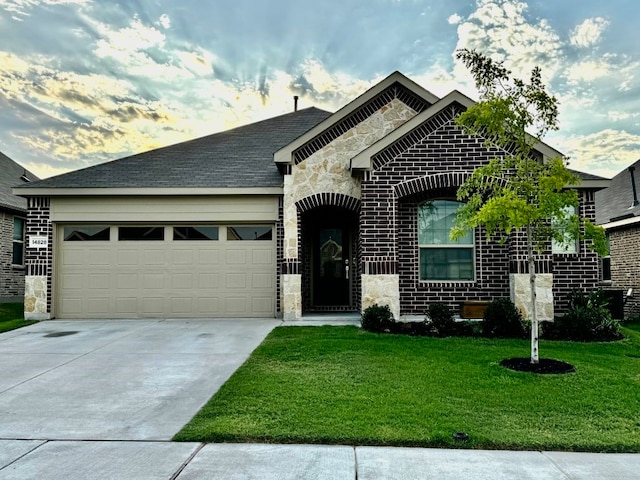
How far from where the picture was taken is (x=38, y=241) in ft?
38.8

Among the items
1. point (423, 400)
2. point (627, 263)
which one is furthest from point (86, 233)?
point (627, 263)

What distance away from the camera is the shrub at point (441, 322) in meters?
9.38

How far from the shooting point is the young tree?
654 cm

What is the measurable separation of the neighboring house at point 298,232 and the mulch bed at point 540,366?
11.0ft

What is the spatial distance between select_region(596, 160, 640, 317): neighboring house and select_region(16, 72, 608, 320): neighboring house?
2979 mm

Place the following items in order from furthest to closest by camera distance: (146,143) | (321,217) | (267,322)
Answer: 1. (146,143)
2. (321,217)
3. (267,322)

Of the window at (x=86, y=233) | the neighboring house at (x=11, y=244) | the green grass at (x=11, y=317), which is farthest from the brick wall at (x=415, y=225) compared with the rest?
the neighboring house at (x=11, y=244)

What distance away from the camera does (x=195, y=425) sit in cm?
447

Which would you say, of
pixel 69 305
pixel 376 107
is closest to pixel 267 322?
pixel 69 305

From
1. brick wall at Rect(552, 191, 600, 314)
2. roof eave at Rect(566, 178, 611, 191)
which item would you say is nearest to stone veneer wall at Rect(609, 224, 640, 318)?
brick wall at Rect(552, 191, 600, 314)

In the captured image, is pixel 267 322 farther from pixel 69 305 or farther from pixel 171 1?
pixel 171 1

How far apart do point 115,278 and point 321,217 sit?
5754 millimetres

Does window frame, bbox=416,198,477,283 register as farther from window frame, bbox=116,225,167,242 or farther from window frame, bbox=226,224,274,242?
window frame, bbox=116,225,167,242

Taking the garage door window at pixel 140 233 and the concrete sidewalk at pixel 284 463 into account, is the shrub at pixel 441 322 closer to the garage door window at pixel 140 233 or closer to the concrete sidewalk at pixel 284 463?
→ the concrete sidewalk at pixel 284 463
